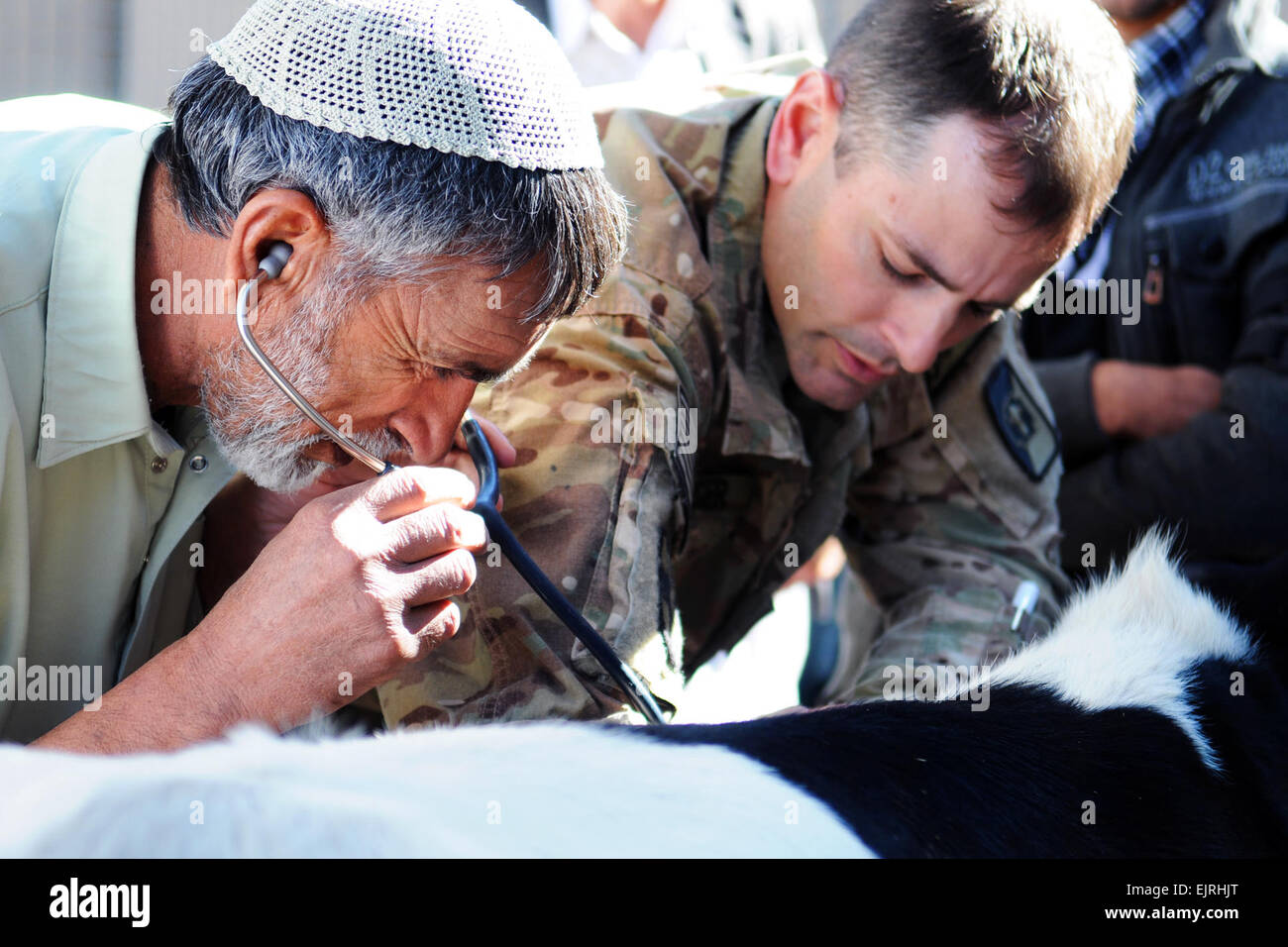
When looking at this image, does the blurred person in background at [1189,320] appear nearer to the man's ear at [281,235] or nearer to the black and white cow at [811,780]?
the black and white cow at [811,780]

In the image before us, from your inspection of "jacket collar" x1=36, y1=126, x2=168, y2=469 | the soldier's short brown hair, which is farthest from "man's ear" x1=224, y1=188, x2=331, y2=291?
the soldier's short brown hair

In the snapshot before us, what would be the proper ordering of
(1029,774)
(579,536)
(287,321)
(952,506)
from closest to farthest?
(1029,774)
(287,321)
(579,536)
(952,506)

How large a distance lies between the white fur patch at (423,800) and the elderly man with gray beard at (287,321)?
0.35 meters

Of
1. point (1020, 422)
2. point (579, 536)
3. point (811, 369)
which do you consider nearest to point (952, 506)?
point (1020, 422)

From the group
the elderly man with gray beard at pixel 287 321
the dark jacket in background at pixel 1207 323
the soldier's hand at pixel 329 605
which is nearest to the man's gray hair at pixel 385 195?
the elderly man with gray beard at pixel 287 321

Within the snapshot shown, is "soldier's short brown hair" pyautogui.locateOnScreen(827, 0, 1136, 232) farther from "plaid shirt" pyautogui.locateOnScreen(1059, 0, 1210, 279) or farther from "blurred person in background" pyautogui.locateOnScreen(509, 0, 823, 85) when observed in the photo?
"plaid shirt" pyautogui.locateOnScreen(1059, 0, 1210, 279)

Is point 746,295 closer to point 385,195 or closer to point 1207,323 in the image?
point 385,195

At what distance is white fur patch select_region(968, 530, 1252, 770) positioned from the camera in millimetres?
1146

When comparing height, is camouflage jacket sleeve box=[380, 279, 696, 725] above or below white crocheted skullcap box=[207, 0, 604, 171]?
below

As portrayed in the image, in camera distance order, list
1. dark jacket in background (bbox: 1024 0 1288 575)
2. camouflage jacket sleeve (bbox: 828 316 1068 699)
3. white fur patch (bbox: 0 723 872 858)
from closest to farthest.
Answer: white fur patch (bbox: 0 723 872 858), camouflage jacket sleeve (bbox: 828 316 1068 699), dark jacket in background (bbox: 1024 0 1288 575)

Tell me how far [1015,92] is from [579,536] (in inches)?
31.5

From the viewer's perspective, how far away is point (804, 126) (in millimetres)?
1762

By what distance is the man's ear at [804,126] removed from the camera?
1.73 m
